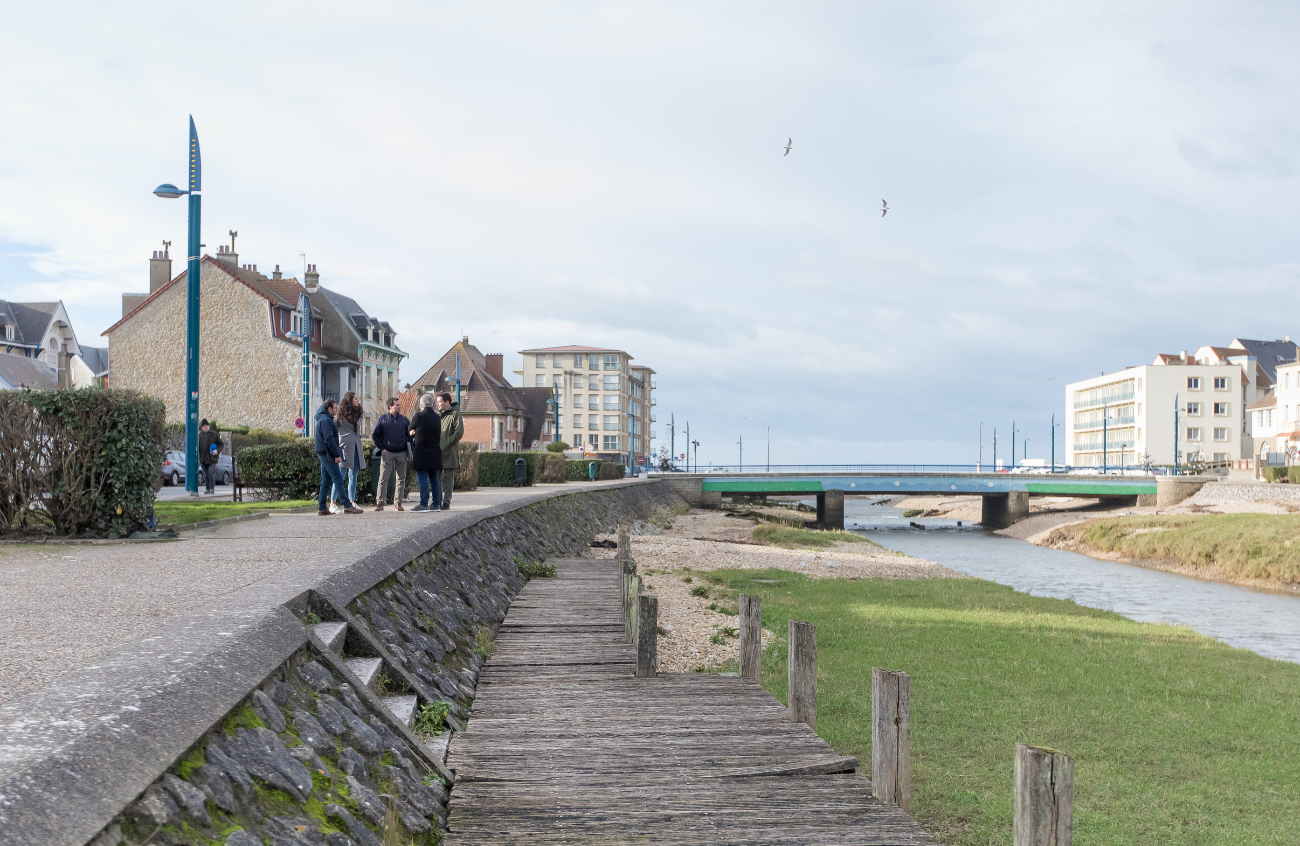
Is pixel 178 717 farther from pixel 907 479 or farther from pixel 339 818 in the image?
pixel 907 479

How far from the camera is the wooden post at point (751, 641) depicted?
8.59 m

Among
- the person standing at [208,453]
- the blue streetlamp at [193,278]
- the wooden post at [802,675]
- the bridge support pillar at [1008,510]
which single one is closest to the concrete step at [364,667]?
the wooden post at [802,675]

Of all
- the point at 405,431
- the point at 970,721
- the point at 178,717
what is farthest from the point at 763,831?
the point at 405,431

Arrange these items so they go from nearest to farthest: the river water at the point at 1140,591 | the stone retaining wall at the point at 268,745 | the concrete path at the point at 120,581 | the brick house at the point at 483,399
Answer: the stone retaining wall at the point at 268,745 → the concrete path at the point at 120,581 → the river water at the point at 1140,591 → the brick house at the point at 483,399

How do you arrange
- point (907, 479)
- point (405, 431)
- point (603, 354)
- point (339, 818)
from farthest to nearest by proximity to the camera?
point (603, 354)
point (907, 479)
point (405, 431)
point (339, 818)

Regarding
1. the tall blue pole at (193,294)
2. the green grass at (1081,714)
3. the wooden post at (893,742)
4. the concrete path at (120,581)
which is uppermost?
the tall blue pole at (193,294)

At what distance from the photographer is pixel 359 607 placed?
7180mm

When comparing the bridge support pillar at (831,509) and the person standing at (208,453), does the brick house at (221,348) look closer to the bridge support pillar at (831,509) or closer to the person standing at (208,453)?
the person standing at (208,453)

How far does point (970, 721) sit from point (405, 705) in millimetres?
5496

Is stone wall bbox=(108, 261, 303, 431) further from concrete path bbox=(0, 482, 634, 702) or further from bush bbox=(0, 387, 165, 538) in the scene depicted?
bush bbox=(0, 387, 165, 538)

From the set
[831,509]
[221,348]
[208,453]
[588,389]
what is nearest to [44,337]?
[221,348]

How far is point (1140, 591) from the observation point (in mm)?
27984

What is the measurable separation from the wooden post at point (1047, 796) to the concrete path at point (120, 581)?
4130 millimetres

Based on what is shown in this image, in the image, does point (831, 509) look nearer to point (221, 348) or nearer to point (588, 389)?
point (221, 348)
